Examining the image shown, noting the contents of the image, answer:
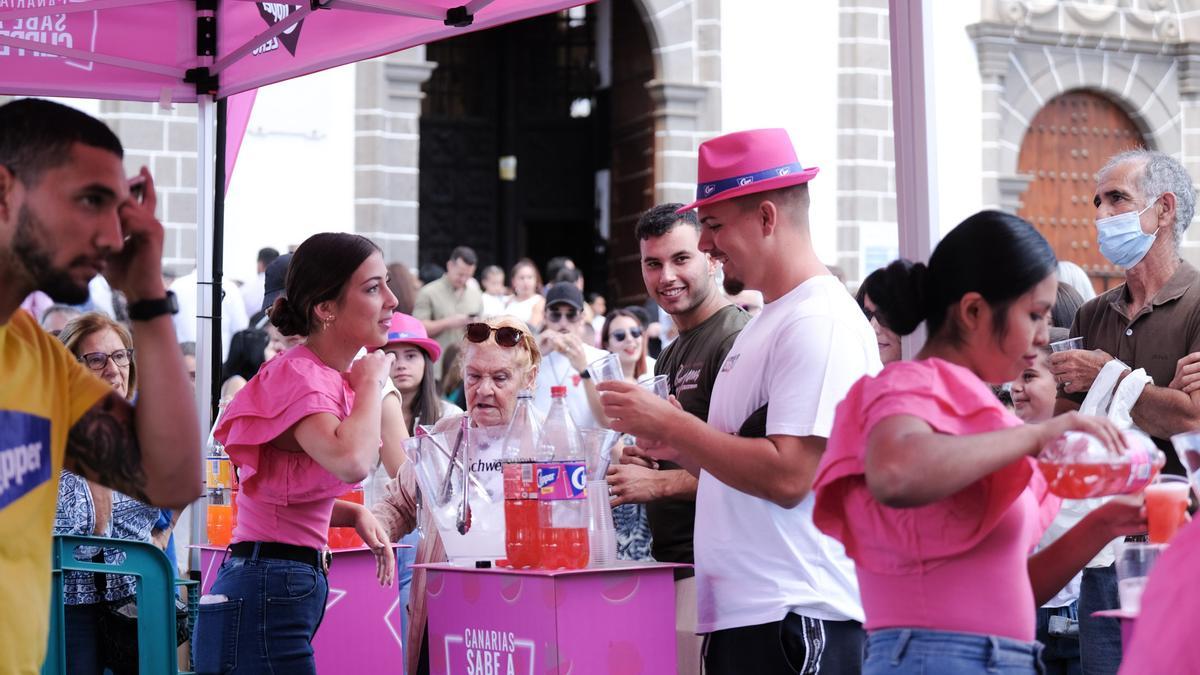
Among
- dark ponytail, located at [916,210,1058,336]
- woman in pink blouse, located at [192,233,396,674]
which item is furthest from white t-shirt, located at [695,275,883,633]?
woman in pink blouse, located at [192,233,396,674]

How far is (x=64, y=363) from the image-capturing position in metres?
2.52

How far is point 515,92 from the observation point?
18156 millimetres

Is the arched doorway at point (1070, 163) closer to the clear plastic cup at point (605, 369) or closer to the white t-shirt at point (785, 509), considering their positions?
the clear plastic cup at point (605, 369)

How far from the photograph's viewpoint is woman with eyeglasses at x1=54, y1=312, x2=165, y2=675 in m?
4.98

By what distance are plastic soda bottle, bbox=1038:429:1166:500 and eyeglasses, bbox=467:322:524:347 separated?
263cm

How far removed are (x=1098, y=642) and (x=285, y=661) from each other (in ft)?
7.99

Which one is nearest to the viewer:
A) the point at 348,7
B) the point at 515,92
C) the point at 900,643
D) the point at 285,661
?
the point at 900,643

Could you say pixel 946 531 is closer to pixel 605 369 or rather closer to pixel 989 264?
pixel 989 264

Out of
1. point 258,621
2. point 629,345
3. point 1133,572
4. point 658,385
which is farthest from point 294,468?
point 629,345

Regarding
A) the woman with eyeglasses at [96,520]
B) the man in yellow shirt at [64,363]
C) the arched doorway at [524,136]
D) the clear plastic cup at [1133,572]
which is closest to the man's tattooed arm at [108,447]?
the man in yellow shirt at [64,363]

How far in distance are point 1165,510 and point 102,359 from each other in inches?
154

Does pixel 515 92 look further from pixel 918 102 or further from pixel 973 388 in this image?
pixel 973 388

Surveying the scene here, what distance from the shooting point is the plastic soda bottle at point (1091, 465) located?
7.82ft

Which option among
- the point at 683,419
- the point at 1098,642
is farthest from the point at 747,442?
the point at 1098,642
